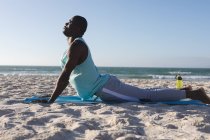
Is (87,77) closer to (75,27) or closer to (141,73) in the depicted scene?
(75,27)

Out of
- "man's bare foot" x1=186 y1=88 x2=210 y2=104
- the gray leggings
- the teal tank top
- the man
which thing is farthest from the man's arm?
"man's bare foot" x1=186 y1=88 x2=210 y2=104

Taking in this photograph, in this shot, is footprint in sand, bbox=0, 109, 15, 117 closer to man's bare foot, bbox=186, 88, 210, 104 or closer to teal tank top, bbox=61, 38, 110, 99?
teal tank top, bbox=61, 38, 110, 99

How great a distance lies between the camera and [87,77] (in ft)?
16.0

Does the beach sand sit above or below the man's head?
below

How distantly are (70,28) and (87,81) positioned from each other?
0.75 metres

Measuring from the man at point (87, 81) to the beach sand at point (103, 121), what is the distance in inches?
8.2

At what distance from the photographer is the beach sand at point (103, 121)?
124 inches

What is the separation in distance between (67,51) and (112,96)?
896mm

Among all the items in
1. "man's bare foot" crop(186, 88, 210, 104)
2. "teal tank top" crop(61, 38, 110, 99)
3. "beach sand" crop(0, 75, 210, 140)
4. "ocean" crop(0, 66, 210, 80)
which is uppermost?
"teal tank top" crop(61, 38, 110, 99)

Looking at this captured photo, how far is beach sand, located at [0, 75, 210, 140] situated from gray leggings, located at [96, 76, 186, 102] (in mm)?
190

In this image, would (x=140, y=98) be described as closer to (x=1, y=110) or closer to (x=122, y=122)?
(x=122, y=122)

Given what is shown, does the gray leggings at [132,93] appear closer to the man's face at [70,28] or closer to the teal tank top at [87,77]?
the teal tank top at [87,77]

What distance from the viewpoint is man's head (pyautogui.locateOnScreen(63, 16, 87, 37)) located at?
4816mm

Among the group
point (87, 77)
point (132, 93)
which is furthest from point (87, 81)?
point (132, 93)
